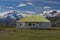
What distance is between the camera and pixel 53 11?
116312mm

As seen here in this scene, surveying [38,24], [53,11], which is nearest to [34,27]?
[38,24]

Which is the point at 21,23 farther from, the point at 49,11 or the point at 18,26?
the point at 49,11

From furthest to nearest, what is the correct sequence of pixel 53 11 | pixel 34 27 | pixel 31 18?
pixel 53 11
pixel 31 18
pixel 34 27

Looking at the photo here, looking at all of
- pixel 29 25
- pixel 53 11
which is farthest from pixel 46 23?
pixel 53 11

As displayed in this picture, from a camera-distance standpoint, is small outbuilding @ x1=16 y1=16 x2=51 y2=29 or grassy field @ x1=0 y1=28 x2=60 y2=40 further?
small outbuilding @ x1=16 y1=16 x2=51 y2=29

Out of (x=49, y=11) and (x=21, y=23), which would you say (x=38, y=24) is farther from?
(x=49, y=11)

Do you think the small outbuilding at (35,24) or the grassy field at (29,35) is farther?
the small outbuilding at (35,24)

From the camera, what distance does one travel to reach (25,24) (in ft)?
172

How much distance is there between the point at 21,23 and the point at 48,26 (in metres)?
7.47

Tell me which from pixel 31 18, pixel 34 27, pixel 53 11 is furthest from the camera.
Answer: pixel 53 11

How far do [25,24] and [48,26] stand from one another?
613 centimetres

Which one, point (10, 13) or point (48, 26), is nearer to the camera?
point (48, 26)

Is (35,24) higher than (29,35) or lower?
lower

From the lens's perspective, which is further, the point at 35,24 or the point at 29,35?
the point at 35,24
